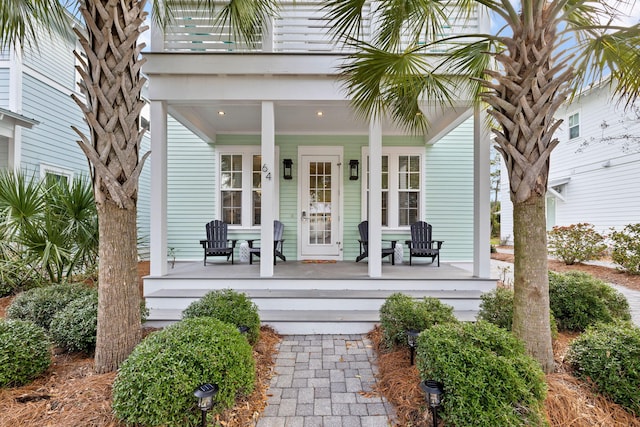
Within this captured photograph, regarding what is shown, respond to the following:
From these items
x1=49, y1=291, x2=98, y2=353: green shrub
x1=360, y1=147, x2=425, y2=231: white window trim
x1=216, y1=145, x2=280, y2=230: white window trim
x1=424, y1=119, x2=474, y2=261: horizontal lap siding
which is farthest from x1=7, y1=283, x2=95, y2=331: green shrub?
x1=424, y1=119, x2=474, y2=261: horizontal lap siding

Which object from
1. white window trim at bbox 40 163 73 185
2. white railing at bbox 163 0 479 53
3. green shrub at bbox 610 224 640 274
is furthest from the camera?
green shrub at bbox 610 224 640 274

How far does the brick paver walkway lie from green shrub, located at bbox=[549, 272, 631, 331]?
7.60ft

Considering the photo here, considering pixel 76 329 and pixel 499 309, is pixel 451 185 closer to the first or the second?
pixel 499 309

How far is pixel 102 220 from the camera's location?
2283 mm

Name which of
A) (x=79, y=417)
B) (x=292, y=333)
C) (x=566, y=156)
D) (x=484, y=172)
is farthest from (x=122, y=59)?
(x=566, y=156)

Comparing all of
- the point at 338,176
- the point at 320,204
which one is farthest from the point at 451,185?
the point at 320,204

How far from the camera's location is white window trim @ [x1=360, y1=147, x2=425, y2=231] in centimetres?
654

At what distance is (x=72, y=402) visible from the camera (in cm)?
197

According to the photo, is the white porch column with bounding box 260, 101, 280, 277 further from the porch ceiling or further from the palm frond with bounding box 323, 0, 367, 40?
the palm frond with bounding box 323, 0, 367, 40

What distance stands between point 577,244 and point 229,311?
30.9ft

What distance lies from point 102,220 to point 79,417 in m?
1.36

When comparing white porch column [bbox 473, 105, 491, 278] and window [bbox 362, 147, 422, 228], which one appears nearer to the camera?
white porch column [bbox 473, 105, 491, 278]

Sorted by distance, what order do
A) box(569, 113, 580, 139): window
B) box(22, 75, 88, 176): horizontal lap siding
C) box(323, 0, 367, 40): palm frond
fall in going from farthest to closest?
box(569, 113, 580, 139): window → box(22, 75, 88, 176): horizontal lap siding → box(323, 0, 367, 40): palm frond

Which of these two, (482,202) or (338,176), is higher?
(338,176)
